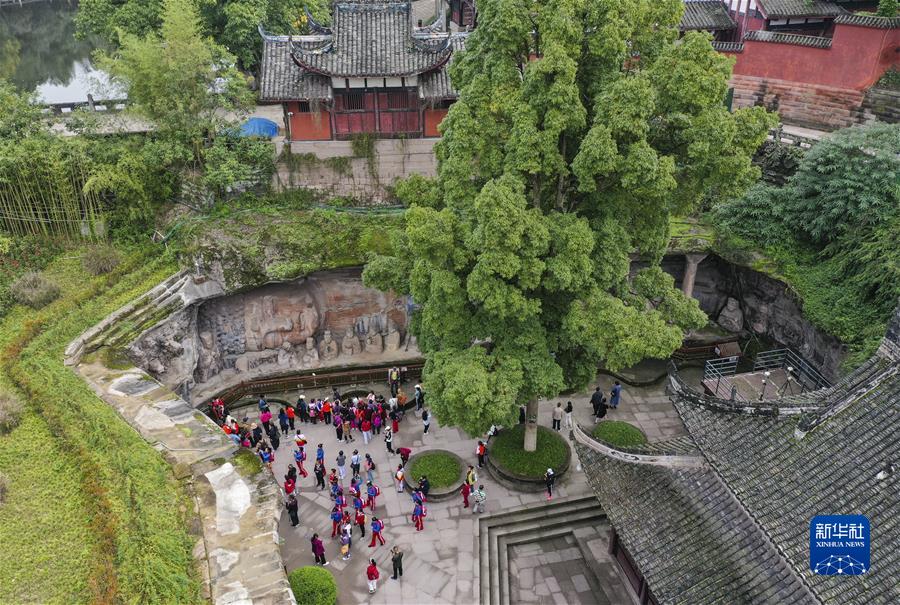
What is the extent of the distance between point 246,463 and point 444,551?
18.2ft

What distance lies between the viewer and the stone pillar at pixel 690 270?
79.0ft

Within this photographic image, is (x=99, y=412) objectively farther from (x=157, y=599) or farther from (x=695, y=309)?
(x=695, y=309)

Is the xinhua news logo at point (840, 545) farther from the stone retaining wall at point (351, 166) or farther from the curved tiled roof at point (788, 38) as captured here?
the curved tiled roof at point (788, 38)

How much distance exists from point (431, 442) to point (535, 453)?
11.3 feet

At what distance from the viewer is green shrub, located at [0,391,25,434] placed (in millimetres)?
16391

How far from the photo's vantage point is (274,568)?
1310 cm

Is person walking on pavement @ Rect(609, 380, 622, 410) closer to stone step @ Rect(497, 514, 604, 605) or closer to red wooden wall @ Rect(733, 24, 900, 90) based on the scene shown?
stone step @ Rect(497, 514, 604, 605)

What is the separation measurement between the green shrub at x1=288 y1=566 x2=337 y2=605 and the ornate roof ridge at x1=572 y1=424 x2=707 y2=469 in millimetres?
6809

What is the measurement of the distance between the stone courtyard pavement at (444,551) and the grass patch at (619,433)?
136cm

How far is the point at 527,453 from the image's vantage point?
19.0m

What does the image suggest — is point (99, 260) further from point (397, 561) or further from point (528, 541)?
point (528, 541)

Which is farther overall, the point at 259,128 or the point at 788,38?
the point at 788,38

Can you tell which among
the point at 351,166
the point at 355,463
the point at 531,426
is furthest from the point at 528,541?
the point at 351,166

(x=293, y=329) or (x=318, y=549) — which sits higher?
(x=293, y=329)
